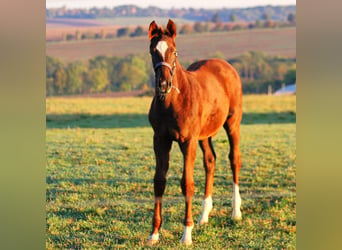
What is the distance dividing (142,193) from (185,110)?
306 centimetres

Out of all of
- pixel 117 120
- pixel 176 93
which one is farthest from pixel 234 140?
pixel 117 120

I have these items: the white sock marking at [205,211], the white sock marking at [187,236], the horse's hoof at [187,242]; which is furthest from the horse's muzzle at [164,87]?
the white sock marking at [205,211]

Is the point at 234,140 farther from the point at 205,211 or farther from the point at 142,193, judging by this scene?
the point at 142,193

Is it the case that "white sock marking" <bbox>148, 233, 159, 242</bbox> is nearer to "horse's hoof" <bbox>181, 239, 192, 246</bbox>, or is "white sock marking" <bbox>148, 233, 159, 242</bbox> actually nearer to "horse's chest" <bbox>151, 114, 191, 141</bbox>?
"horse's hoof" <bbox>181, 239, 192, 246</bbox>

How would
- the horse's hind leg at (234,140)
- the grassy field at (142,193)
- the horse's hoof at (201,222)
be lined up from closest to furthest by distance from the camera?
the grassy field at (142,193) < the horse's hoof at (201,222) < the horse's hind leg at (234,140)

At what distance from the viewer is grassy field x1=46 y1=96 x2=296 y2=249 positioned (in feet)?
18.9

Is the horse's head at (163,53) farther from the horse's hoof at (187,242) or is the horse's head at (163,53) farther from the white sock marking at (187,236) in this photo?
the horse's hoof at (187,242)

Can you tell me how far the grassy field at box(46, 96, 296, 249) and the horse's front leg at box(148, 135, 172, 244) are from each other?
175mm

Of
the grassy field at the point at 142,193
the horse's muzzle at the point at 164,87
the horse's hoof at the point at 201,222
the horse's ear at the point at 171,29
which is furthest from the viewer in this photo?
the horse's hoof at the point at 201,222

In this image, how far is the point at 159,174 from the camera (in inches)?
217

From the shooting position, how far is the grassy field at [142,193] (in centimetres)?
575

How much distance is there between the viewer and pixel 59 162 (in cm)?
1044

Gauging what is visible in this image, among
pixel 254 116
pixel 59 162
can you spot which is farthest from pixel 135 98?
pixel 59 162

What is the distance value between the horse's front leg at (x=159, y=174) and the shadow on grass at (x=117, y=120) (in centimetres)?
1300
